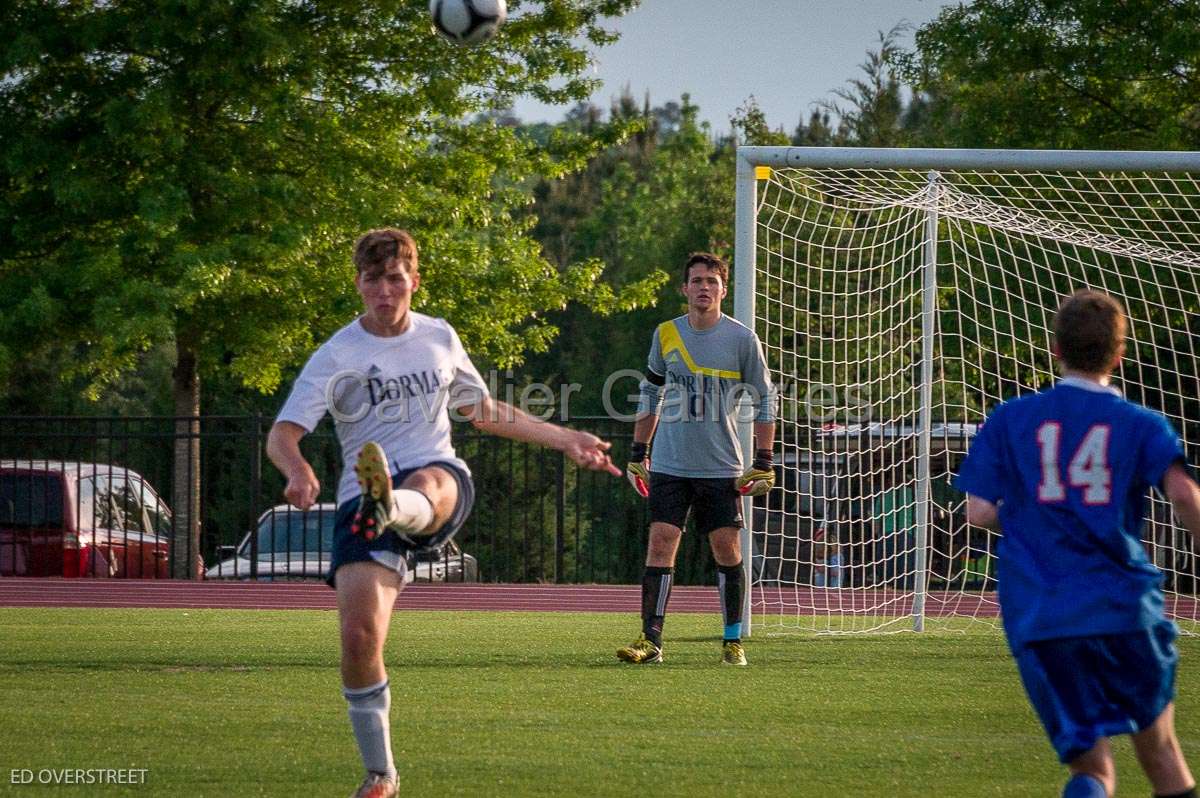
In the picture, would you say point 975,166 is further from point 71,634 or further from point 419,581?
A: point 419,581

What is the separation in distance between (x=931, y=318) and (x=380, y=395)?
631cm

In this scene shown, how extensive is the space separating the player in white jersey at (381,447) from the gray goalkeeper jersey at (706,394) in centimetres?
326

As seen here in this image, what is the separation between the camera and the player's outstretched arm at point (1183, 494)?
373 centimetres

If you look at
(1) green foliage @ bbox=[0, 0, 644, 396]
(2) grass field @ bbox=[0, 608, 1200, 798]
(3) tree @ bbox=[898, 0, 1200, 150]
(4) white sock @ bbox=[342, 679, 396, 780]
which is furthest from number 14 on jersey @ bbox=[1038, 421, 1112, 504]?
(3) tree @ bbox=[898, 0, 1200, 150]

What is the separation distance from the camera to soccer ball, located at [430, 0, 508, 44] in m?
9.79

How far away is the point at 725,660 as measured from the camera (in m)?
8.55

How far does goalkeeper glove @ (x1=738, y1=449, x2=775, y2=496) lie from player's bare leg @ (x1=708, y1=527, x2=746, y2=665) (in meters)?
0.26

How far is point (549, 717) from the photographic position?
21.0 feet

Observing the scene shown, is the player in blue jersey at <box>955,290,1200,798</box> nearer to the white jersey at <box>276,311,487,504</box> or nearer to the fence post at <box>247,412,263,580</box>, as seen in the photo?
the white jersey at <box>276,311,487,504</box>

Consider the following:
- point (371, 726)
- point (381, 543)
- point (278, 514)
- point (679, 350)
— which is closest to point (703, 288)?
point (679, 350)

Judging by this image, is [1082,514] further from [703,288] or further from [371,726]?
[703,288]

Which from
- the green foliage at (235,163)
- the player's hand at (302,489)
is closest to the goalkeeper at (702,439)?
the player's hand at (302,489)

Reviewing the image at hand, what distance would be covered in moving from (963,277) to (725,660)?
41.3 feet

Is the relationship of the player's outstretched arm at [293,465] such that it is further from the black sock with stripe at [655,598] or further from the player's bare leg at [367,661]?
the black sock with stripe at [655,598]
